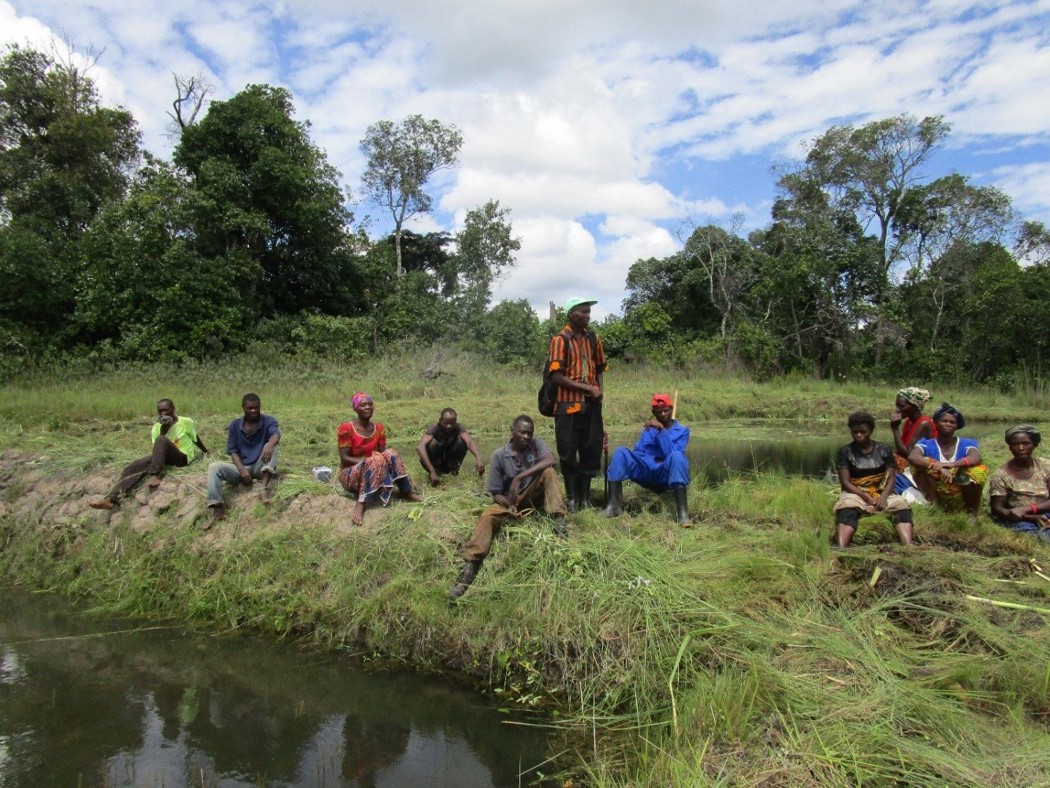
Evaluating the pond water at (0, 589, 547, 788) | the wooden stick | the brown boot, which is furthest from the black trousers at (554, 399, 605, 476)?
the brown boot

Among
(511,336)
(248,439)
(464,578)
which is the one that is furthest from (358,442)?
(511,336)

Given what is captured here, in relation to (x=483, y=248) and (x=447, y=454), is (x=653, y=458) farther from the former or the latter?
(x=483, y=248)

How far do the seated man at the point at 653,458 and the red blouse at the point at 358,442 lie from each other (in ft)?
6.79

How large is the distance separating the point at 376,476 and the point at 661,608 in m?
2.69

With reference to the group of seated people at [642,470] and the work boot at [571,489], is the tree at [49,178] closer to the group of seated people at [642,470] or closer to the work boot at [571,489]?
the group of seated people at [642,470]

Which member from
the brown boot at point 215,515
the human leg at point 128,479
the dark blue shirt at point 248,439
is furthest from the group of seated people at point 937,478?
the human leg at point 128,479

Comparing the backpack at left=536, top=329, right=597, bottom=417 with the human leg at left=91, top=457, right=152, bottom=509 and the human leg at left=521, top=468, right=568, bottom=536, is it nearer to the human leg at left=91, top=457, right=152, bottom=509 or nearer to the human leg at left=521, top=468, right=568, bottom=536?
the human leg at left=521, top=468, right=568, bottom=536

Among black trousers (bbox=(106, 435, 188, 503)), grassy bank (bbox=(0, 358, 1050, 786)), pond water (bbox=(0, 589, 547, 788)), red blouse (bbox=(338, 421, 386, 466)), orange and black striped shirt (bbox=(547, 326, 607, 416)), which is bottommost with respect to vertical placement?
pond water (bbox=(0, 589, 547, 788))

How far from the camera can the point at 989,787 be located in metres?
2.75

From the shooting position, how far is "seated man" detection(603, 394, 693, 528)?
591 centimetres

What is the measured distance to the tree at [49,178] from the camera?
18.5 meters

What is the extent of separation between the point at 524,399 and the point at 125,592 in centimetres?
1098

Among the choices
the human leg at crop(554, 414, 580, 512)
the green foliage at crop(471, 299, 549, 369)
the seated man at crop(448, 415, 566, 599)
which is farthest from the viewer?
the green foliage at crop(471, 299, 549, 369)

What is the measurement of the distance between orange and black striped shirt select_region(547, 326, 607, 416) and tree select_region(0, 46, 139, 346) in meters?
17.5
